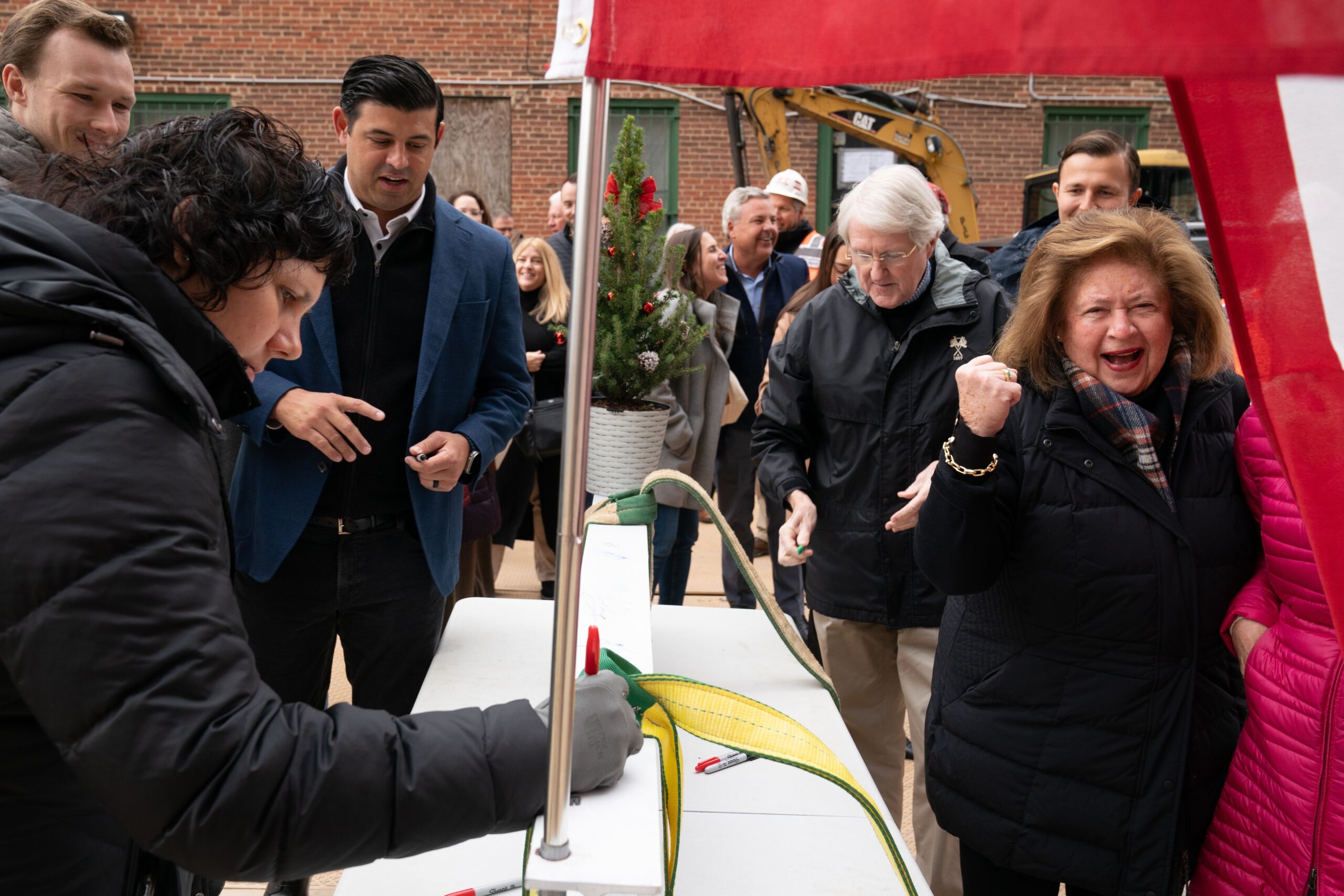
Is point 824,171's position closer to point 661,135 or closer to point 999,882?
point 661,135

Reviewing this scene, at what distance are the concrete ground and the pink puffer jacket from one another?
187cm

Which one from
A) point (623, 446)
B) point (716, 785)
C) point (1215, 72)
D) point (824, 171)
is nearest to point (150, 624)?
point (1215, 72)

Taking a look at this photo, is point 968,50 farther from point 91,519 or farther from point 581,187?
point 91,519

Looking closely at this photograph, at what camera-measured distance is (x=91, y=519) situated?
0.86 metres

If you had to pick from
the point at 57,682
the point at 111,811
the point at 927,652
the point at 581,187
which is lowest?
the point at 927,652

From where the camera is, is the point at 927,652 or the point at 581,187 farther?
the point at 927,652

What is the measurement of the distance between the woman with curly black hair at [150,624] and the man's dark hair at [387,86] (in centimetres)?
138

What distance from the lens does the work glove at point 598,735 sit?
3.89 ft

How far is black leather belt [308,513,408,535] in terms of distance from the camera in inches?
94.7

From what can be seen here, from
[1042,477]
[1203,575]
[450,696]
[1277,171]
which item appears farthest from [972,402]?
[450,696]

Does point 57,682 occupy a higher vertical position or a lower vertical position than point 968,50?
lower

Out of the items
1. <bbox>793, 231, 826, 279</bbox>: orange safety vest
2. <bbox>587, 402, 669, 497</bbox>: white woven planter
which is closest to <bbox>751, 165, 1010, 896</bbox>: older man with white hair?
<bbox>587, 402, 669, 497</bbox>: white woven planter

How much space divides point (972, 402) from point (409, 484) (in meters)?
1.31

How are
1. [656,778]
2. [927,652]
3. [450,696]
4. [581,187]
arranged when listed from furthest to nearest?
[927,652]
[450,696]
[656,778]
[581,187]
